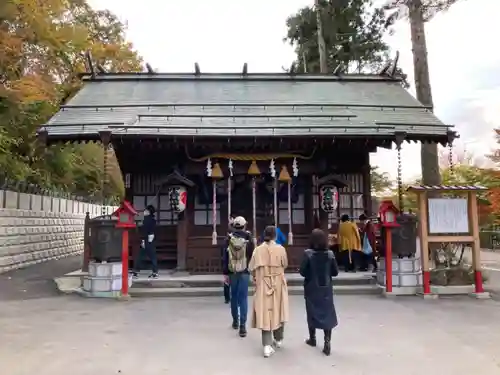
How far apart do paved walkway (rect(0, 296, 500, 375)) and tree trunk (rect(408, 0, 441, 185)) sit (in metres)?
5.80

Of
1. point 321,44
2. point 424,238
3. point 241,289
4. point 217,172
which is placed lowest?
point 241,289

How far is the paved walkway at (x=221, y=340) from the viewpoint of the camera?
5.24 m

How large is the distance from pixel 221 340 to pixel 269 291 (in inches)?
47.7

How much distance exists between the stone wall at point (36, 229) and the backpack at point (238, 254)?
957cm

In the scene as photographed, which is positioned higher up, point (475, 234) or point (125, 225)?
point (125, 225)

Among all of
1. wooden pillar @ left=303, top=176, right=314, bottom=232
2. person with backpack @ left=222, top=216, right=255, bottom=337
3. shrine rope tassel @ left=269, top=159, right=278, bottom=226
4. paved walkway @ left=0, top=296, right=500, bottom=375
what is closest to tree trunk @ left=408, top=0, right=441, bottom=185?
wooden pillar @ left=303, top=176, right=314, bottom=232

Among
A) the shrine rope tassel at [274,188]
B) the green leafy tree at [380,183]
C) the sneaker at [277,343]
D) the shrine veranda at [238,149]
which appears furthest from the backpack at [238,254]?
the green leafy tree at [380,183]

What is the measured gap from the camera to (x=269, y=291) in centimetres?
575

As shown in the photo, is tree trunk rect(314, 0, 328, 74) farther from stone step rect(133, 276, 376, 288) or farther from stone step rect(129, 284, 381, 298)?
stone step rect(129, 284, 381, 298)

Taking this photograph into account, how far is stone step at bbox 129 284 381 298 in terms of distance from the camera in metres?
10.1

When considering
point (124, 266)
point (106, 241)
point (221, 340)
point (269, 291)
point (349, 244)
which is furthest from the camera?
point (349, 244)

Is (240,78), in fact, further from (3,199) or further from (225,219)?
(3,199)

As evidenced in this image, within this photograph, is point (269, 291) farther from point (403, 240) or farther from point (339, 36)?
point (339, 36)

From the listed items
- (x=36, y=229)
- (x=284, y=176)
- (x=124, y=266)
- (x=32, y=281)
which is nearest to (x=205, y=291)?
(x=124, y=266)
